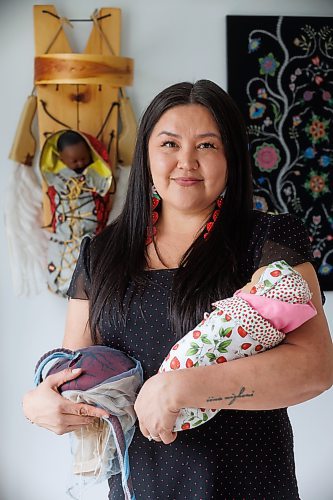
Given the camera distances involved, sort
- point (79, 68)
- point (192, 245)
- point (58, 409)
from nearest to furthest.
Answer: point (58, 409)
point (192, 245)
point (79, 68)

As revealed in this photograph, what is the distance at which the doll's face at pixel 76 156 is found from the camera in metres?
2.38

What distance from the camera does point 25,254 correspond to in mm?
2459

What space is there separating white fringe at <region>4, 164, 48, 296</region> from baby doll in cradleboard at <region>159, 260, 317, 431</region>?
51.1 inches

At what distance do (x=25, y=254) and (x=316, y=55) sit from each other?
3.75 ft

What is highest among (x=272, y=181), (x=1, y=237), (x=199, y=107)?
(x=199, y=107)

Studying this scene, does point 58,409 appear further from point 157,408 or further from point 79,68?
point 79,68

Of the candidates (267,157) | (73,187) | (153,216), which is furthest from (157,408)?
(267,157)

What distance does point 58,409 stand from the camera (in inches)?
51.3

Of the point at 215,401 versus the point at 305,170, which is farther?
the point at 305,170

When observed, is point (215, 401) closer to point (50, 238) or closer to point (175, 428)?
point (175, 428)

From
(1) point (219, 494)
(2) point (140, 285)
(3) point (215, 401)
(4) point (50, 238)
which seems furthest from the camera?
(4) point (50, 238)

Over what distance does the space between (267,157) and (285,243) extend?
1279 mm

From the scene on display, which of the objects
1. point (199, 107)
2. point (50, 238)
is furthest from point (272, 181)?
point (199, 107)

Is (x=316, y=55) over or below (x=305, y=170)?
over
